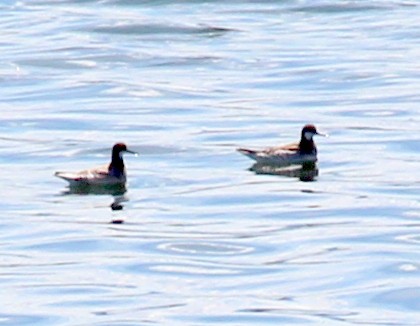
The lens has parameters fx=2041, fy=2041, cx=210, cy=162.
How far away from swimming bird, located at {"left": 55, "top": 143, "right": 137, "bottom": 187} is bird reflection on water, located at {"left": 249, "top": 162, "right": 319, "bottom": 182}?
5.60 ft

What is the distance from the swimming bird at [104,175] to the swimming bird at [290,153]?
5.37 feet

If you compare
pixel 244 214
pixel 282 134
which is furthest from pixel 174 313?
pixel 282 134

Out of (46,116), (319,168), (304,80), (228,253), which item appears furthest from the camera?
(304,80)

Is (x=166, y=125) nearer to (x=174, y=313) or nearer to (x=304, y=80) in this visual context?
(x=304, y=80)

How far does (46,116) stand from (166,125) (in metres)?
1.92

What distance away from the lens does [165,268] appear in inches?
687

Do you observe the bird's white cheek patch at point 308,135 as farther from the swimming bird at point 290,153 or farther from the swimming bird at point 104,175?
the swimming bird at point 104,175

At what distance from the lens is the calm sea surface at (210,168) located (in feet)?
53.1

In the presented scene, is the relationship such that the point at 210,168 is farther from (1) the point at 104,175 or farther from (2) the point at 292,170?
(1) the point at 104,175

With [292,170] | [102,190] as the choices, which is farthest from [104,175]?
[292,170]

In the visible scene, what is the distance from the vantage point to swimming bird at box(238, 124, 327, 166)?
23.5m

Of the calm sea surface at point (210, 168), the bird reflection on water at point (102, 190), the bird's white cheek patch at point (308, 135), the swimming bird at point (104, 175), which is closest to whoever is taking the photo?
the calm sea surface at point (210, 168)

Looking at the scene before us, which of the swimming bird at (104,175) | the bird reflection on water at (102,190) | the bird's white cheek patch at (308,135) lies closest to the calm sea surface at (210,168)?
the bird reflection on water at (102,190)

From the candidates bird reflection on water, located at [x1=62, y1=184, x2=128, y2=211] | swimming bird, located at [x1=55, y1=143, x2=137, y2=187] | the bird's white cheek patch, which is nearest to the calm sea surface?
bird reflection on water, located at [x1=62, y1=184, x2=128, y2=211]
